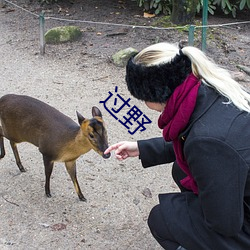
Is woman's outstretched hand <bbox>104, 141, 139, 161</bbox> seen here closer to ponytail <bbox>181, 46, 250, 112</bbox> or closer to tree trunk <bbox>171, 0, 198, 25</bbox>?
ponytail <bbox>181, 46, 250, 112</bbox>

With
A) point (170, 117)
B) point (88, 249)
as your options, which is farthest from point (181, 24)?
point (170, 117)

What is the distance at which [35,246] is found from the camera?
2912 mm

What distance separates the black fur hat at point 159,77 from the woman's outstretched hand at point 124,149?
536mm

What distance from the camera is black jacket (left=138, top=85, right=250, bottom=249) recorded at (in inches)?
74.2

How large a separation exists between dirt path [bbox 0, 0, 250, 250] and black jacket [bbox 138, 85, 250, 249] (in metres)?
0.95

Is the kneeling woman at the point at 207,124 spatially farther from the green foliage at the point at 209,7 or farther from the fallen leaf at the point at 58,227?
the green foliage at the point at 209,7

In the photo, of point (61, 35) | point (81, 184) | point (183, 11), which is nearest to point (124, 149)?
point (81, 184)

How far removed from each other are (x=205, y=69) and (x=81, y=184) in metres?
1.78

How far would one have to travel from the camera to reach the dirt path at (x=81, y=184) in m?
3.01

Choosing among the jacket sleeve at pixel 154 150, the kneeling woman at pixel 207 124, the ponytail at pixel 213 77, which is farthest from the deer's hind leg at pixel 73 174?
the ponytail at pixel 213 77

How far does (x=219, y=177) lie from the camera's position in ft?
6.24

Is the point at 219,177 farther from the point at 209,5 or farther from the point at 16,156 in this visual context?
the point at 209,5

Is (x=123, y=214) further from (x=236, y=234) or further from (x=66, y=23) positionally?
(x=66, y=23)

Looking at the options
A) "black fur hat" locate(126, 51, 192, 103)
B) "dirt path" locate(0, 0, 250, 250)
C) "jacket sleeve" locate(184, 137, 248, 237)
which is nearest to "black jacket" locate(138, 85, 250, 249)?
"jacket sleeve" locate(184, 137, 248, 237)
